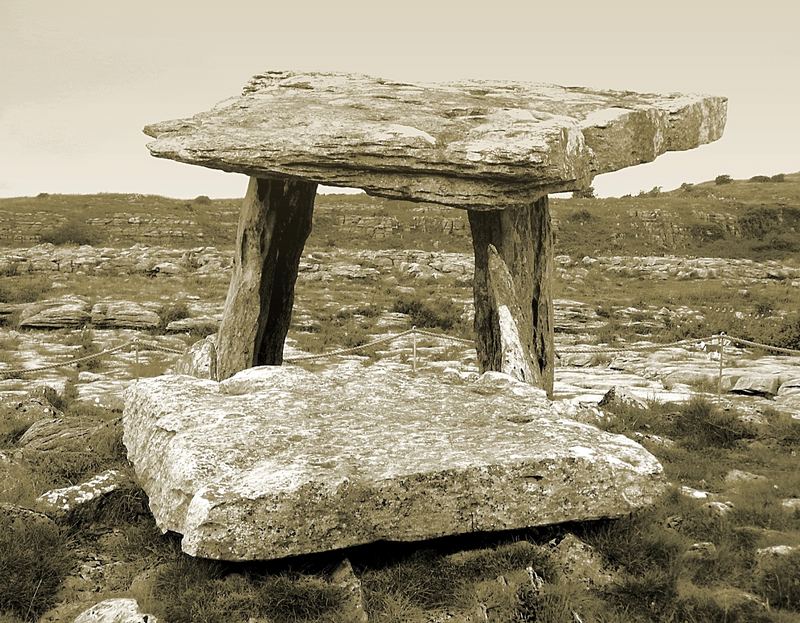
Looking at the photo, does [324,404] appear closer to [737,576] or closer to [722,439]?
[737,576]

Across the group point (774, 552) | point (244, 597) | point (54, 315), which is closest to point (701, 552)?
point (774, 552)

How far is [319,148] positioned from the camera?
9891 millimetres

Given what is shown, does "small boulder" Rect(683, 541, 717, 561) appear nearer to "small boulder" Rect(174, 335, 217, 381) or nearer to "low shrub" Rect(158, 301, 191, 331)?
"small boulder" Rect(174, 335, 217, 381)

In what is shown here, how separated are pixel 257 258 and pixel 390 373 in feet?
12.5

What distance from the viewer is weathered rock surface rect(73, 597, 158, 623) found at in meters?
5.62

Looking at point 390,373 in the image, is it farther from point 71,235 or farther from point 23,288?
point 71,235

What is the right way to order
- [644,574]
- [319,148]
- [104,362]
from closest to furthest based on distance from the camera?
1. [644,574]
2. [319,148]
3. [104,362]

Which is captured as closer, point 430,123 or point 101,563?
point 101,563

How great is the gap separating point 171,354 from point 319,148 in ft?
33.2

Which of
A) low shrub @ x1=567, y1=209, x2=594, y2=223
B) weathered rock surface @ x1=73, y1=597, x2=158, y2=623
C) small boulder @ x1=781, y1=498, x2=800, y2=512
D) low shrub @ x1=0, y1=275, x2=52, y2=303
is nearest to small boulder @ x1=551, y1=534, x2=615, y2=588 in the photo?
small boulder @ x1=781, y1=498, x2=800, y2=512

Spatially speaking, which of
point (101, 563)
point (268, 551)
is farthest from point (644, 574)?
point (101, 563)

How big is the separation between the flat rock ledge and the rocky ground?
0.29 m

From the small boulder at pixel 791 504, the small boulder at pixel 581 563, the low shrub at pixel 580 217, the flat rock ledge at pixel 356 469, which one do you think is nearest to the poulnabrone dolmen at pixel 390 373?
the flat rock ledge at pixel 356 469

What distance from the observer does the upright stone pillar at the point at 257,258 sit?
40.8 feet
